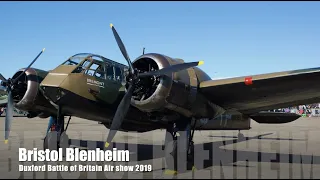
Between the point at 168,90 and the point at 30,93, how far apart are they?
6.08m

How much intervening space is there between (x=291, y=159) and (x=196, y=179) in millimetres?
5593

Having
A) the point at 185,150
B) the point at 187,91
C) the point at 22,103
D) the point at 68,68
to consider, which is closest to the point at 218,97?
the point at 187,91

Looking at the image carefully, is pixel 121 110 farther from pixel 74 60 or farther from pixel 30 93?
pixel 30 93

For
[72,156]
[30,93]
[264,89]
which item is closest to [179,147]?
[264,89]

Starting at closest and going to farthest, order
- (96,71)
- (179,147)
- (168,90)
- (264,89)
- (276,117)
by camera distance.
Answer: (168,90) < (179,147) < (264,89) < (96,71) < (276,117)

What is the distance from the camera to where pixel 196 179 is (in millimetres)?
7730

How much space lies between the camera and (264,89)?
33.7ft

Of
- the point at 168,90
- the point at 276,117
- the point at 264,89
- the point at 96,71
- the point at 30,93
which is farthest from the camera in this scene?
the point at 276,117

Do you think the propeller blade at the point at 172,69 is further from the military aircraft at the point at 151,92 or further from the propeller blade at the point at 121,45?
the propeller blade at the point at 121,45

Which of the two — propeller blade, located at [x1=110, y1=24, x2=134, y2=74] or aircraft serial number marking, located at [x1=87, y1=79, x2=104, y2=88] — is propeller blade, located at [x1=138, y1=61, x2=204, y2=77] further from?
aircraft serial number marking, located at [x1=87, y1=79, x2=104, y2=88]

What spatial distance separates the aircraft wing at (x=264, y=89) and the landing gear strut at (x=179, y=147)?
4.26 ft

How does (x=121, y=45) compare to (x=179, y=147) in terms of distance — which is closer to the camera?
(x=179, y=147)

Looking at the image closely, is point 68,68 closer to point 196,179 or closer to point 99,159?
point 99,159

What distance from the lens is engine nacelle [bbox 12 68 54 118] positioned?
12727mm
